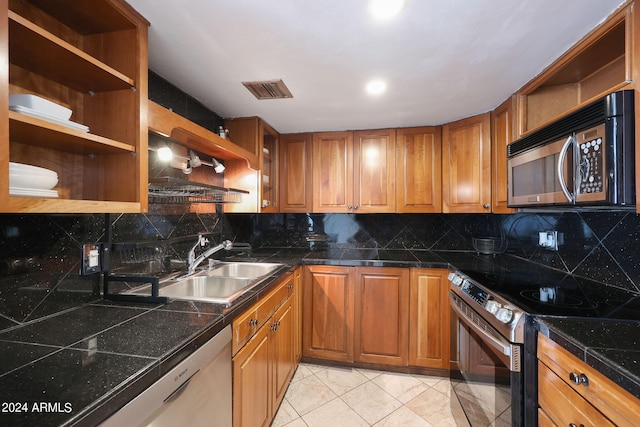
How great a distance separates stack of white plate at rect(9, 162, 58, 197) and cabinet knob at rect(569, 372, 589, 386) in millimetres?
1788

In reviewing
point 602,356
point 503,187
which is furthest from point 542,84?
point 602,356

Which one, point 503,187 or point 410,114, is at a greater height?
point 410,114

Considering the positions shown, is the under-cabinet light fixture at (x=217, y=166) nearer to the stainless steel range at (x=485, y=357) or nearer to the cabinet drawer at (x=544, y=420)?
the stainless steel range at (x=485, y=357)

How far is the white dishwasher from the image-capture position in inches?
27.0

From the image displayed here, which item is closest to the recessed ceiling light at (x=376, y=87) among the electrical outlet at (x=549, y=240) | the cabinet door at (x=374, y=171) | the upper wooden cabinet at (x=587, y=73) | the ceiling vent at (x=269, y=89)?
the ceiling vent at (x=269, y=89)

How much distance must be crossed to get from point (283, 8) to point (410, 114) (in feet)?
4.76

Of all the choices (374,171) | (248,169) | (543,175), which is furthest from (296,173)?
(543,175)

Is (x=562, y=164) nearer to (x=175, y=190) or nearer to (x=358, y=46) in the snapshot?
(x=358, y=46)

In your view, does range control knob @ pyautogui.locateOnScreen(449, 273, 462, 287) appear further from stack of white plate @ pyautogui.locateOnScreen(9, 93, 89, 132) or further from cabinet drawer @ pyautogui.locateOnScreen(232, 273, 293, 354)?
stack of white plate @ pyautogui.locateOnScreen(9, 93, 89, 132)

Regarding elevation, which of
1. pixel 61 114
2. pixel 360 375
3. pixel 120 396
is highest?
pixel 61 114

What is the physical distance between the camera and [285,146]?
267 cm

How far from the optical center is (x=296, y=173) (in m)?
2.65

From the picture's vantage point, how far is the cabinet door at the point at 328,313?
223cm

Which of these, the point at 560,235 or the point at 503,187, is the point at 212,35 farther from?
the point at 560,235
